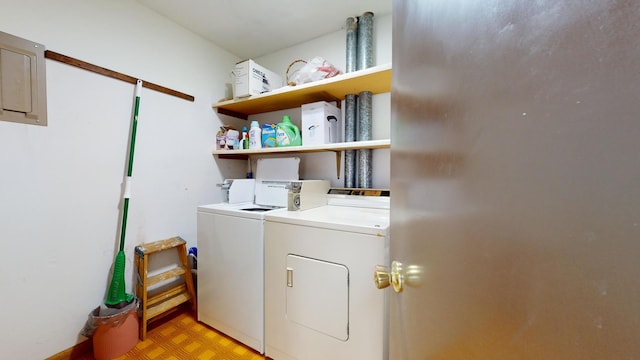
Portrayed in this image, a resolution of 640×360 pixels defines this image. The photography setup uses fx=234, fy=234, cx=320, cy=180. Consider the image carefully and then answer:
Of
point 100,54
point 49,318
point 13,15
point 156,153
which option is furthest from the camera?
point 156,153

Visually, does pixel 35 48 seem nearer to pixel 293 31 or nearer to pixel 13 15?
pixel 13 15

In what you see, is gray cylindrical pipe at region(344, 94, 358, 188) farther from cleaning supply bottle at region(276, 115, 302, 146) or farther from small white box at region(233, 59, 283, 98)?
small white box at region(233, 59, 283, 98)

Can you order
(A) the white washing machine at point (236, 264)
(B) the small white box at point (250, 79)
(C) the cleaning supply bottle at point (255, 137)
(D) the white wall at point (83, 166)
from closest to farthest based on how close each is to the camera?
(D) the white wall at point (83, 166) < (A) the white washing machine at point (236, 264) < (B) the small white box at point (250, 79) < (C) the cleaning supply bottle at point (255, 137)

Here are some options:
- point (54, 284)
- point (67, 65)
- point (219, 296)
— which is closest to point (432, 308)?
point (219, 296)

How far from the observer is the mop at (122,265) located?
1539 millimetres

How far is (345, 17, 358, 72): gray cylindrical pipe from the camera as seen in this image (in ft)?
5.71

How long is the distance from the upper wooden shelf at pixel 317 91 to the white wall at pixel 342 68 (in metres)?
0.13

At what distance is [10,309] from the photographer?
1252 millimetres

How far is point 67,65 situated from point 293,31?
1528mm

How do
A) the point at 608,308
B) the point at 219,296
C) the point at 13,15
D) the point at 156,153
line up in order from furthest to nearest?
the point at 156,153
the point at 219,296
the point at 13,15
the point at 608,308

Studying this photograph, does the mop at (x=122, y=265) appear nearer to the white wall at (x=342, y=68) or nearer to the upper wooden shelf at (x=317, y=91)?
the upper wooden shelf at (x=317, y=91)

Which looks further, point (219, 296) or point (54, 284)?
point (219, 296)

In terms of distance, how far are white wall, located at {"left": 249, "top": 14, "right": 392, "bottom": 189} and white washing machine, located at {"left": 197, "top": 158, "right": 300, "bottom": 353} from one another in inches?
10.4

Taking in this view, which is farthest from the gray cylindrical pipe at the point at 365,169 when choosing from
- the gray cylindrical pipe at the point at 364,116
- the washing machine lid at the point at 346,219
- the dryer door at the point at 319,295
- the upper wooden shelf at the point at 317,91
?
the dryer door at the point at 319,295
